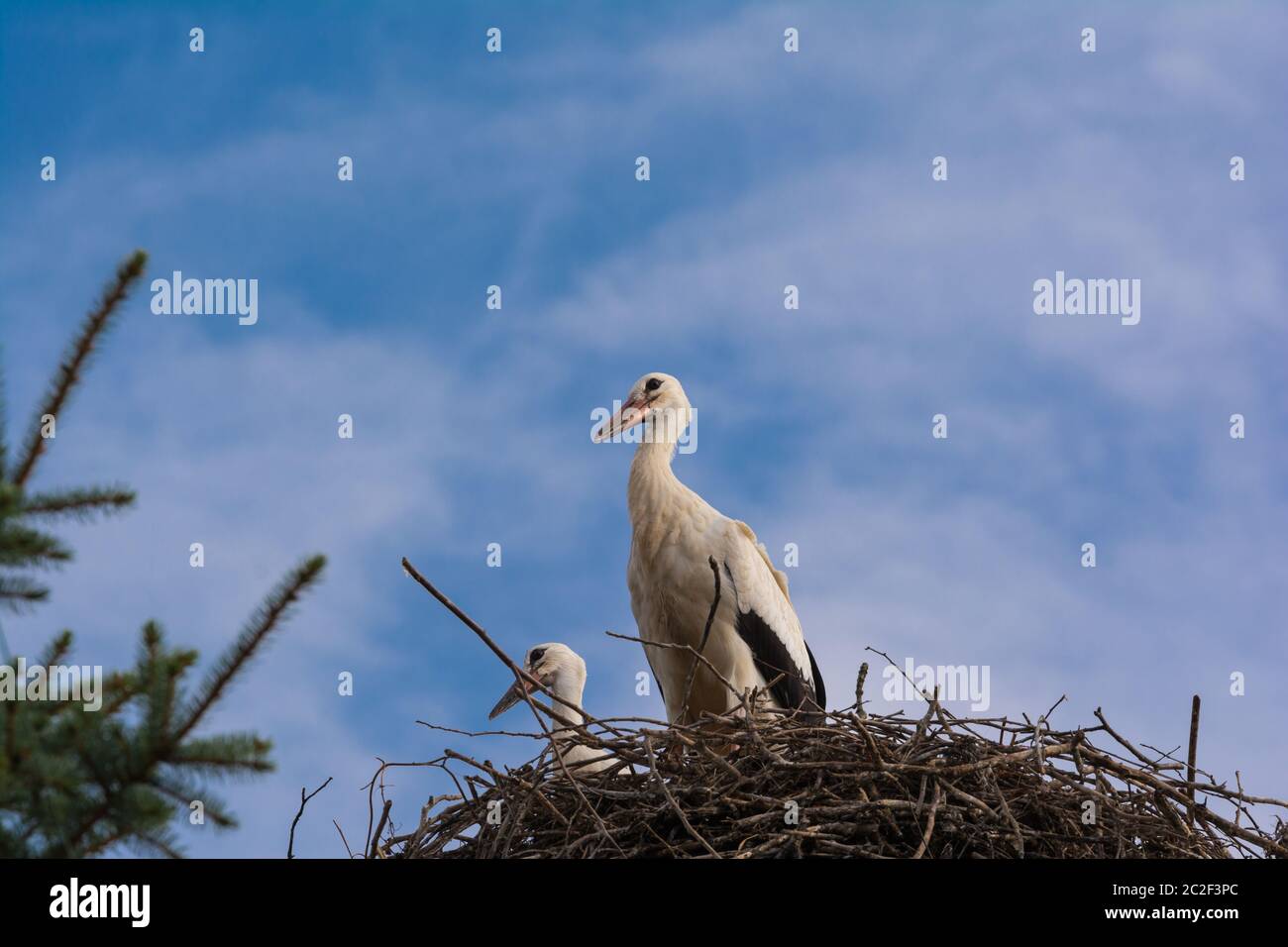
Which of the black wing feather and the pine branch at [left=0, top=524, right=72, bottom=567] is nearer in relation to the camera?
the pine branch at [left=0, top=524, right=72, bottom=567]

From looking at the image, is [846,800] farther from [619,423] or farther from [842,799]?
[619,423]

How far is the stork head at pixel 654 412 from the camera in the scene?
6.03m

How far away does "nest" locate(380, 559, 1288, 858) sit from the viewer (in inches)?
149

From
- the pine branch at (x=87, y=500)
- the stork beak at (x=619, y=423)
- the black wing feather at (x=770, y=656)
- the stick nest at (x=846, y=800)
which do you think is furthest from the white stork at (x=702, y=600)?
the pine branch at (x=87, y=500)

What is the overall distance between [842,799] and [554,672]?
7.34ft

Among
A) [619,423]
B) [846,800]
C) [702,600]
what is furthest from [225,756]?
[619,423]

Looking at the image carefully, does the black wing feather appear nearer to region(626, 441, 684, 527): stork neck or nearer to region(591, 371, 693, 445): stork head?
region(626, 441, 684, 527): stork neck

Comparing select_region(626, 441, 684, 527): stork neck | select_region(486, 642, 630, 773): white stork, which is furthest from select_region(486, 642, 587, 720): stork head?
select_region(626, 441, 684, 527): stork neck

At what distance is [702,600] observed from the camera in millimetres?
5461

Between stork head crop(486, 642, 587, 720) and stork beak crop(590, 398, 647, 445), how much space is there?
3.17 ft
